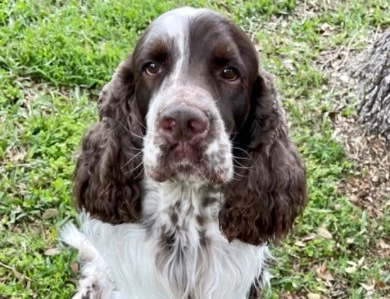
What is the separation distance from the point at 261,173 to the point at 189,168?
1.97 ft

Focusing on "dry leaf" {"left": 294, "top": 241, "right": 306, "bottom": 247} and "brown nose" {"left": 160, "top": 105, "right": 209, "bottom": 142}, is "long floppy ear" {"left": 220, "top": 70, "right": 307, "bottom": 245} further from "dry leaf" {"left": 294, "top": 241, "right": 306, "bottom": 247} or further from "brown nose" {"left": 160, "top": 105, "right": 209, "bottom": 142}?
"dry leaf" {"left": 294, "top": 241, "right": 306, "bottom": 247}

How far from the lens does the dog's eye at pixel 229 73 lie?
12.1 feet

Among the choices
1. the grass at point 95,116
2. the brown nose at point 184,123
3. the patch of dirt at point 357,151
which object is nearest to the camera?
the brown nose at point 184,123

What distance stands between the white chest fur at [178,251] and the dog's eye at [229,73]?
56 centimetres

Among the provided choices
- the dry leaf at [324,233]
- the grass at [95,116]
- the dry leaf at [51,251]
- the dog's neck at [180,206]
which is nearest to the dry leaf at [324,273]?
the grass at [95,116]

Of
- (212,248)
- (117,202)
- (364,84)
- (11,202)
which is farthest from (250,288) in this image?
(364,84)

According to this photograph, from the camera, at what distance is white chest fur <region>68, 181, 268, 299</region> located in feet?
13.1

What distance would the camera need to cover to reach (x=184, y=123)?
330cm

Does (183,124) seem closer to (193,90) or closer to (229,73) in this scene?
(193,90)

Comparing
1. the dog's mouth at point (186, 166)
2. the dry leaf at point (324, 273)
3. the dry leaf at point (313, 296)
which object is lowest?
the dry leaf at point (313, 296)

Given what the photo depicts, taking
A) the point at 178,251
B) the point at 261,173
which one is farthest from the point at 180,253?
the point at 261,173

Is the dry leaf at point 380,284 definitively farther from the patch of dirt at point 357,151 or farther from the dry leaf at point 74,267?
the dry leaf at point 74,267

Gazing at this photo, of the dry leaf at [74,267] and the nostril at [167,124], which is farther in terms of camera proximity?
the dry leaf at [74,267]

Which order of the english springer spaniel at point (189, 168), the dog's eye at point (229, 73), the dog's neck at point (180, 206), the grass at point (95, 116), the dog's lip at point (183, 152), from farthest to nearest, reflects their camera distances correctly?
the grass at point (95, 116) → the dog's neck at point (180, 206) → the dog's eye at point (229, 73) → the english springer spaniel at point (189, 168) → the dog's lip at point (183, 152)
